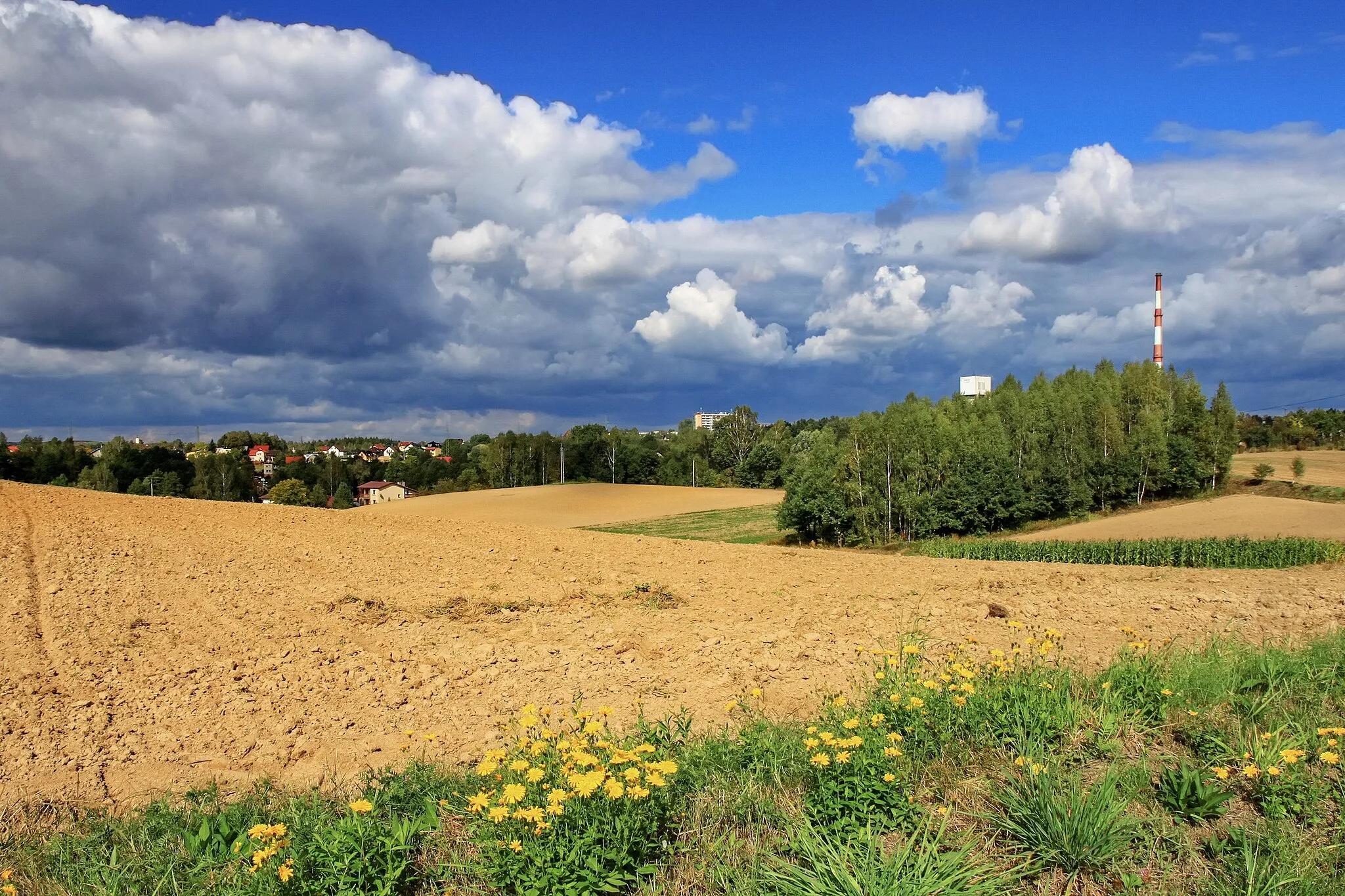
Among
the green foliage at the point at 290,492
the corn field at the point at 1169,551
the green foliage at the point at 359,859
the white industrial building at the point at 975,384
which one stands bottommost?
the corn field at the point at 1169,551

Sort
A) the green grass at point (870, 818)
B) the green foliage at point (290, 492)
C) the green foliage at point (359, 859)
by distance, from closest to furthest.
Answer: the green grass at point (870, 818), the green foliage at point (359, 859), the green foliage at point (290, 492)

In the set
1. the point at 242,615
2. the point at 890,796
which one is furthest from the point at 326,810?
the point at 242,615

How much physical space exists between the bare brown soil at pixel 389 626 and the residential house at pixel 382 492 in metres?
73.6

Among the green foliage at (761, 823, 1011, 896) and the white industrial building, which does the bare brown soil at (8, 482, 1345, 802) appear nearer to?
the green foliage at (761, 823, 1011, 896)

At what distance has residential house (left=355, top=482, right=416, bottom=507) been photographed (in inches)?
3447

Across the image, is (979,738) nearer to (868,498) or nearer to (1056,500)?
(868,498)

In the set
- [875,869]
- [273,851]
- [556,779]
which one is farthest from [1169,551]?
[273,851]

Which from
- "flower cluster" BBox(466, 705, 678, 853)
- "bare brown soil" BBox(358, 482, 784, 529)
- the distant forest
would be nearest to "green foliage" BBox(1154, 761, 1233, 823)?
"flower cluster" BBox(466, 705, 678, 853)

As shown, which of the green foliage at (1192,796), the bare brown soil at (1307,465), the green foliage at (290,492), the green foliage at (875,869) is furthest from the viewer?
the green foliage at (290,492)

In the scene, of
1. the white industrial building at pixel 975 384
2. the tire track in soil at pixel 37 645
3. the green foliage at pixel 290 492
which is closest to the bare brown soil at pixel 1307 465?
the white industrial building at pixel 975 384

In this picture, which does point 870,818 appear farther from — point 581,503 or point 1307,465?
point 1307,465

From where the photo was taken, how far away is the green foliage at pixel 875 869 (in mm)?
3426

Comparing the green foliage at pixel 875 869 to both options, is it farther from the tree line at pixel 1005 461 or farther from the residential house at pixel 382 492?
the residential house at pixel 382 492

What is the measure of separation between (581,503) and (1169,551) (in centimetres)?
4554
